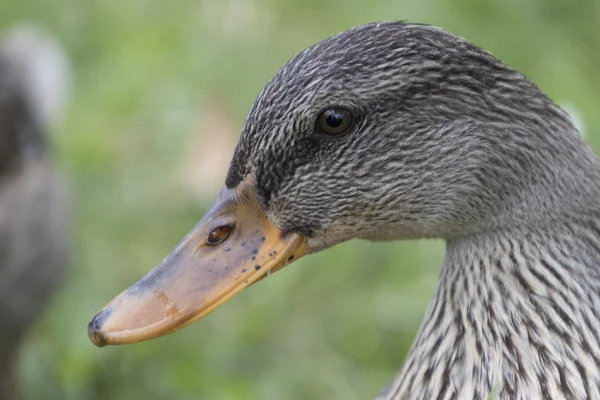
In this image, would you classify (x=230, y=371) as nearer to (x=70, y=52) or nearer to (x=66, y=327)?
(x=66, y=327)

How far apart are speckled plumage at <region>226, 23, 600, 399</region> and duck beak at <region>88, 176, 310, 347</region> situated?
0.05m

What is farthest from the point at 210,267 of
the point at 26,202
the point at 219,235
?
the point at 26,202

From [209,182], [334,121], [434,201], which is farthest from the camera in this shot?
[209,182]

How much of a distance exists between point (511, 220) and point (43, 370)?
273cm

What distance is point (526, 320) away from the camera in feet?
6.47

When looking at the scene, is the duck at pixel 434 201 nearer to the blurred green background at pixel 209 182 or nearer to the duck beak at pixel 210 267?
the duck beak at pixel 210 267

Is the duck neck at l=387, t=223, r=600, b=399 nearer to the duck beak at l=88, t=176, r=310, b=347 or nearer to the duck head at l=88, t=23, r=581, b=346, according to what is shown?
the duck head at l=88, t=23, r=581, b=346

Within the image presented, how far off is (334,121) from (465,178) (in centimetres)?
34

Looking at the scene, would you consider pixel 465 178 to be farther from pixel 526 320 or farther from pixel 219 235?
pixel 219 235

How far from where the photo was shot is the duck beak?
2.01m

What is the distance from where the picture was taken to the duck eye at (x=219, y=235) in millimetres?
2076

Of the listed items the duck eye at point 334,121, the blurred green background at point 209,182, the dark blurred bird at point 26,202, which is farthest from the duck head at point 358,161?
the dark blurred bird at point 26,202

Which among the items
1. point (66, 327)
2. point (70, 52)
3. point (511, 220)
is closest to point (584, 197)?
point (511, 220)

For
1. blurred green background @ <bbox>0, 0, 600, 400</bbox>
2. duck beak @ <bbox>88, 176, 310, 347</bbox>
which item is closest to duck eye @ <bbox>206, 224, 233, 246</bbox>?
duck beak @ <bbox>88, 176, 310, 347</bbox>
